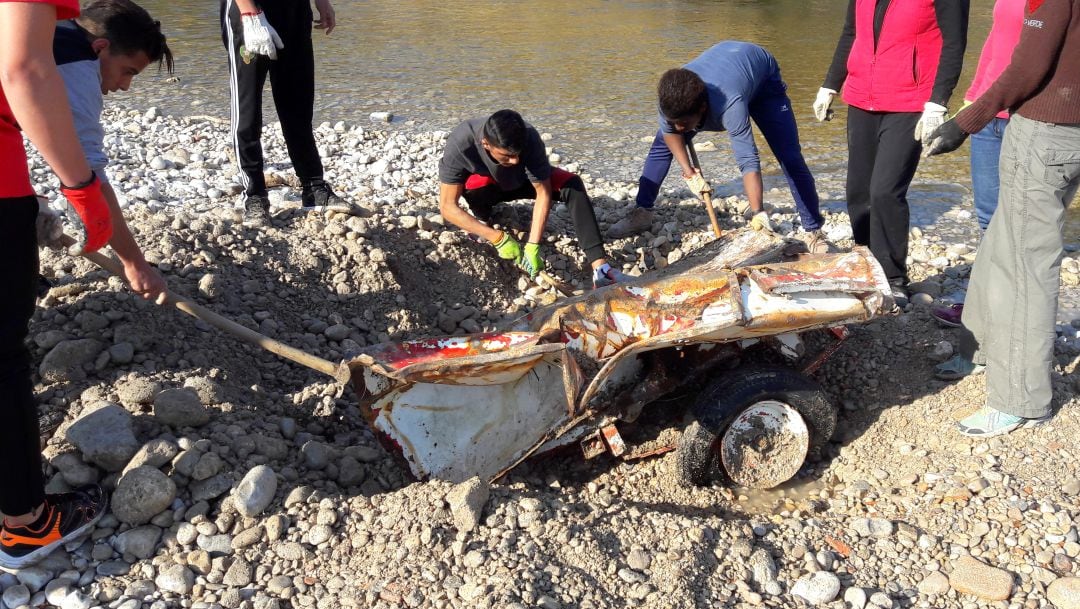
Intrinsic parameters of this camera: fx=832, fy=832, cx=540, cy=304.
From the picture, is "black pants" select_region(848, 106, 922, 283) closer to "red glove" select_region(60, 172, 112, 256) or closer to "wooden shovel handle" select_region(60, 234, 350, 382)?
"wooden shovel handle" select_region(60, 234, 350, 382)

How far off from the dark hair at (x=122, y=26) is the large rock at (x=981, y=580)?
131 inches

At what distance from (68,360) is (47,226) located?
2.83 ft

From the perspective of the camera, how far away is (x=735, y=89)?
4.61m

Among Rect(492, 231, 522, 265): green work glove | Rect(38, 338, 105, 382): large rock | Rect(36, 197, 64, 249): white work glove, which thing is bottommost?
Rect(492, 231, 522, 265): green work glove

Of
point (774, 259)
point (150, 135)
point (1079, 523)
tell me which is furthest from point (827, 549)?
point (150, 135)

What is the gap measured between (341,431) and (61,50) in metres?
1.77

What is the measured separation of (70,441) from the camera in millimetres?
2840

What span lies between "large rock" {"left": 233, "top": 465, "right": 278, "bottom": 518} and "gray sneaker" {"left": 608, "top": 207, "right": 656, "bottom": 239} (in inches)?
123

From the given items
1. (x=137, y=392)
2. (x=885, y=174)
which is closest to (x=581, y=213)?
(x=885, y=174)

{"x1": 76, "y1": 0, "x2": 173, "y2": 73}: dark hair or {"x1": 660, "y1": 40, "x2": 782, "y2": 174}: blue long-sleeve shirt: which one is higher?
{"x1": 76, "y1": 0, "x2": 173, "y2": 73}: dark hair

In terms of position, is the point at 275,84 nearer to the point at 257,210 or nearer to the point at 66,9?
the point at 257,210

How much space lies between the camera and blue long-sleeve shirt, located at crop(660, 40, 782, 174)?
4570 mm

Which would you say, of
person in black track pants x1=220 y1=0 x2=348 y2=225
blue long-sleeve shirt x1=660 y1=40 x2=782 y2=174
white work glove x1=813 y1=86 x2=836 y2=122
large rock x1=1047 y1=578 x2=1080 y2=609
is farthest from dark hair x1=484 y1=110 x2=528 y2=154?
large rock x1=1047 y1=578 x2=1080 y2=609

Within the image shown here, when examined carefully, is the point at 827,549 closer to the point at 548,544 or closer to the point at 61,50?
the point at 548,544
